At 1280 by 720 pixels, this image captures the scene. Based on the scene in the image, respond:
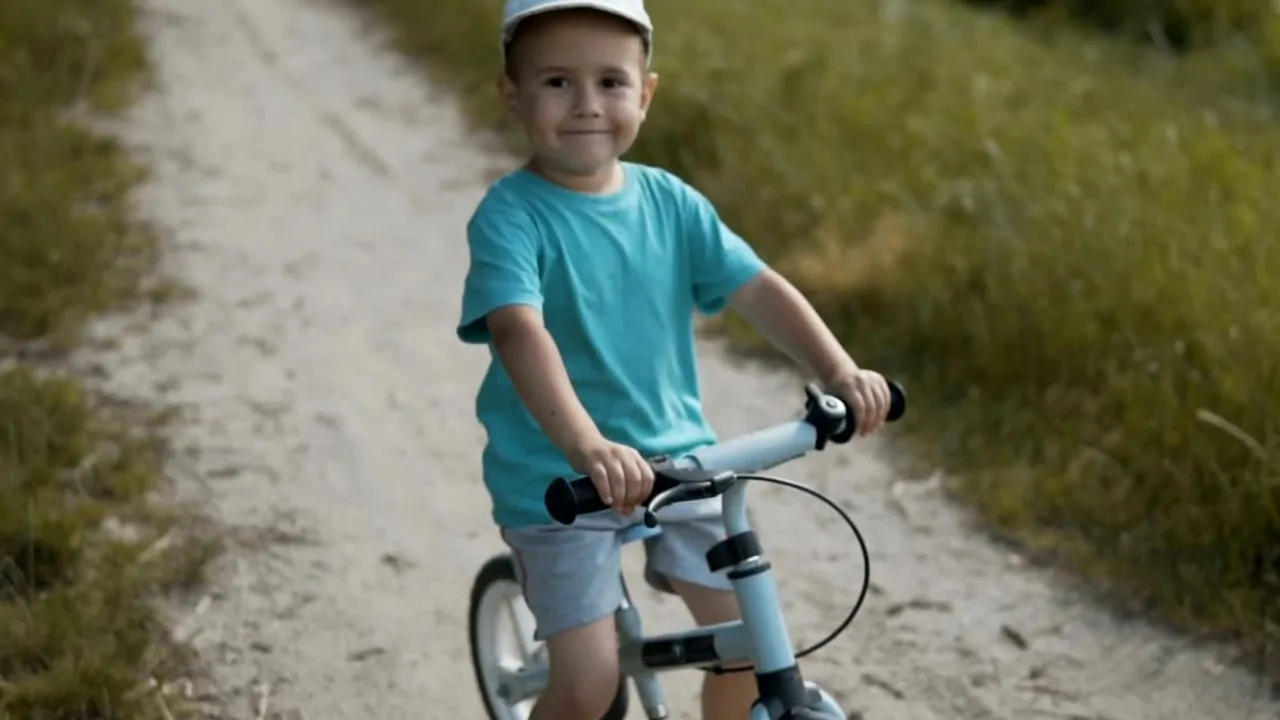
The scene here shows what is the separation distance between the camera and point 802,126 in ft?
20.6

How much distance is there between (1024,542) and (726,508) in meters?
1.99

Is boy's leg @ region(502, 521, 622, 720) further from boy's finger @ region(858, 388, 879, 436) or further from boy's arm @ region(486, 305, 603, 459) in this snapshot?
boy's finger @ region(858, 388, 879, 436)

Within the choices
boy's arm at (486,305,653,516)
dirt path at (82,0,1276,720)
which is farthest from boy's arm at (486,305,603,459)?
dirt path at (82,0,1276,720)

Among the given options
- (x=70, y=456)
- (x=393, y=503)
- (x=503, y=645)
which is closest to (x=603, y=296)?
(x=503, y=645)

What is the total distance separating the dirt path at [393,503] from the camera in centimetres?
345

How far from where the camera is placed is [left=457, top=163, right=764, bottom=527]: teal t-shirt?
8.11ft

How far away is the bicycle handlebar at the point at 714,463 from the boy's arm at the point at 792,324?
145 millimetres

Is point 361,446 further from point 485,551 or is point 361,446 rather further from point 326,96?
point 326,96

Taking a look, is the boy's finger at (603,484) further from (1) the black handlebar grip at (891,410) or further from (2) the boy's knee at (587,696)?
(2) the boy's knee at (587,696)

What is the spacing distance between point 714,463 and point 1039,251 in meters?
2.96

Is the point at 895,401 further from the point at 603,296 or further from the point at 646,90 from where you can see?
the point at 646,90

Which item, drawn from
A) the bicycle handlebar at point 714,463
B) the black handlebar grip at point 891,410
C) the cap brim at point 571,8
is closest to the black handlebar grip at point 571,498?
the bicycle handlebar at point 714,463

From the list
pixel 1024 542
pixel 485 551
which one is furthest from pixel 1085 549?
pixel 485 551

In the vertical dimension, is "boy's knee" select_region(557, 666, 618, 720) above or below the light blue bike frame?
below
